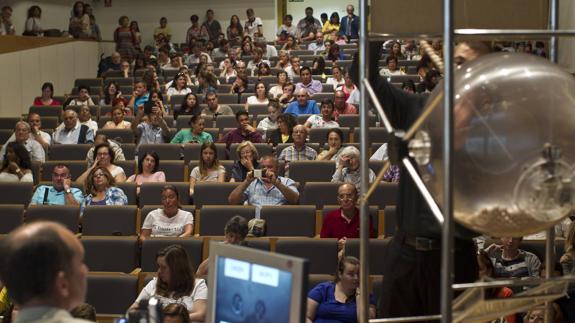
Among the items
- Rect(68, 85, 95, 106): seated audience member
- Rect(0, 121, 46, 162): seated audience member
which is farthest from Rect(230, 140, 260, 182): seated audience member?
Rect(68, 85, 95, 106): seated audience member

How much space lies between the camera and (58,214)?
792 cm

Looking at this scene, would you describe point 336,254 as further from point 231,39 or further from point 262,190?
point 231,39

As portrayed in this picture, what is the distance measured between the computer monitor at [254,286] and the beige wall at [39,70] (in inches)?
487

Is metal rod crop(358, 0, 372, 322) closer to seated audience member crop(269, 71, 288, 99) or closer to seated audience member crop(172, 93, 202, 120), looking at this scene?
seated audience member crop(172, 93, 202, 120)

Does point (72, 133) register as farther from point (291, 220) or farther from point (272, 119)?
point (291, 220)

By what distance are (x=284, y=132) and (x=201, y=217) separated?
9.62 feet

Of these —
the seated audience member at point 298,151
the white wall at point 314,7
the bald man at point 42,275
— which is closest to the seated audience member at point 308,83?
the seated audience member at point 298,151

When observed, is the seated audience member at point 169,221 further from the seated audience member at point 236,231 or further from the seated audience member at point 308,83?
the seated audience member at point 308,83

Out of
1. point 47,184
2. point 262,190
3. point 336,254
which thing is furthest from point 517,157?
point 47,184

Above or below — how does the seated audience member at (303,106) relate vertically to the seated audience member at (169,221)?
above

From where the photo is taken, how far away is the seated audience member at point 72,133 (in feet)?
36.5

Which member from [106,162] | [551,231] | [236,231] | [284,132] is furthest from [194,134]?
[551,231]

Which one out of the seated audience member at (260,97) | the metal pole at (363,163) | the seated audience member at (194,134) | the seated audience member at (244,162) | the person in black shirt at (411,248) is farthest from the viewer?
the seated audience member at (260,97)

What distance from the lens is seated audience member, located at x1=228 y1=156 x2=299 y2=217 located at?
8.16m
